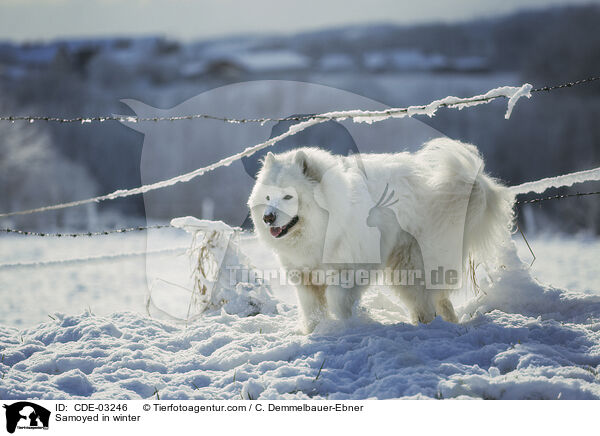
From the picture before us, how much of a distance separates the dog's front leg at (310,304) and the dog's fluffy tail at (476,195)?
146 centimetres

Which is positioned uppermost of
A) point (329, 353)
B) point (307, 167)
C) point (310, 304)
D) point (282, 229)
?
point (307, 167)

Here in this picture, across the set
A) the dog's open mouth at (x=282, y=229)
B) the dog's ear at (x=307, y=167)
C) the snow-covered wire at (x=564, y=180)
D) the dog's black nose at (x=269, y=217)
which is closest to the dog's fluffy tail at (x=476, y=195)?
the snow-covered wire at (x=564, y=180)

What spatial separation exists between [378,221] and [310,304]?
981 millimetres

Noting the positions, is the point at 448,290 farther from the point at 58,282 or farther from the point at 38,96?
the point at 38,96

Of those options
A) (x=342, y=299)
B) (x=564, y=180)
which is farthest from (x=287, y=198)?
(x=564, y=180)

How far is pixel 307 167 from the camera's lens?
162 inches

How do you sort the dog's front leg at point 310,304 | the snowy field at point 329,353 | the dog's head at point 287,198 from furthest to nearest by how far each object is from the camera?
the dog's front leg at point 310,304 < the dog's head at point 287,198 < the snowy field at point 329,353

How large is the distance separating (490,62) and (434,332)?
16971 millimetres

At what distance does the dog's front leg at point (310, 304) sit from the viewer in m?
4.23

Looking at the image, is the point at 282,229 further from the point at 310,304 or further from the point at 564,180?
the point at 564,180

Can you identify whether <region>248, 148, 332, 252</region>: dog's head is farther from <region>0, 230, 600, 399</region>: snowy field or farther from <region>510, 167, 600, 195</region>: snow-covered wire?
<region>510, 167, 600, 195</region>: snow-covered wire
